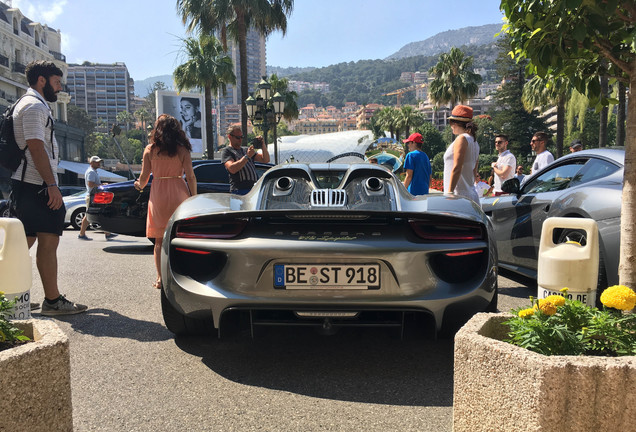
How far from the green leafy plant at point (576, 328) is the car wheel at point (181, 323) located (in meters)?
1.95

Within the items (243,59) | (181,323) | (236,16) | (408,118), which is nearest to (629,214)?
(181,323)

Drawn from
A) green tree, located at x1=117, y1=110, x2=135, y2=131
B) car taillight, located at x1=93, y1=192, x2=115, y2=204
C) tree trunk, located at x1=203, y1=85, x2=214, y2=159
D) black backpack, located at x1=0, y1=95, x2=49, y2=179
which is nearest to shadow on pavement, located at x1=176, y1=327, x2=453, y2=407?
black backpack, located at x1=0, y1=95, x2=49, y2=179

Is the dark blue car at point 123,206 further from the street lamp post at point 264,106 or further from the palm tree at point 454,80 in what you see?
the palm tree at point 454,80

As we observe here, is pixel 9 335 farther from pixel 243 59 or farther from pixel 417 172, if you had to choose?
pixel 243 59

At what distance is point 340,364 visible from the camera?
128 inches

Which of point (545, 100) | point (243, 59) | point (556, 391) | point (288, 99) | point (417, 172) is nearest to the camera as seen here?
point (556, 391)

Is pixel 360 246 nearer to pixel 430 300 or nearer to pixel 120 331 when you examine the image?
pixel 430 300

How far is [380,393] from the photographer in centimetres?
279

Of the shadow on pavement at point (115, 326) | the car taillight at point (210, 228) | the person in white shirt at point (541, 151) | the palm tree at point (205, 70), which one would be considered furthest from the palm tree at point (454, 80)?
the car taillight at point (210, 228)

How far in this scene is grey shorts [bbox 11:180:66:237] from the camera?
4.23m

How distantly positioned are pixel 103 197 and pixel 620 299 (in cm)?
779

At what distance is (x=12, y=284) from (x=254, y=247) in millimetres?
1230

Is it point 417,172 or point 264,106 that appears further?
point 264,106

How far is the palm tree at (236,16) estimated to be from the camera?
24000 millimetres
